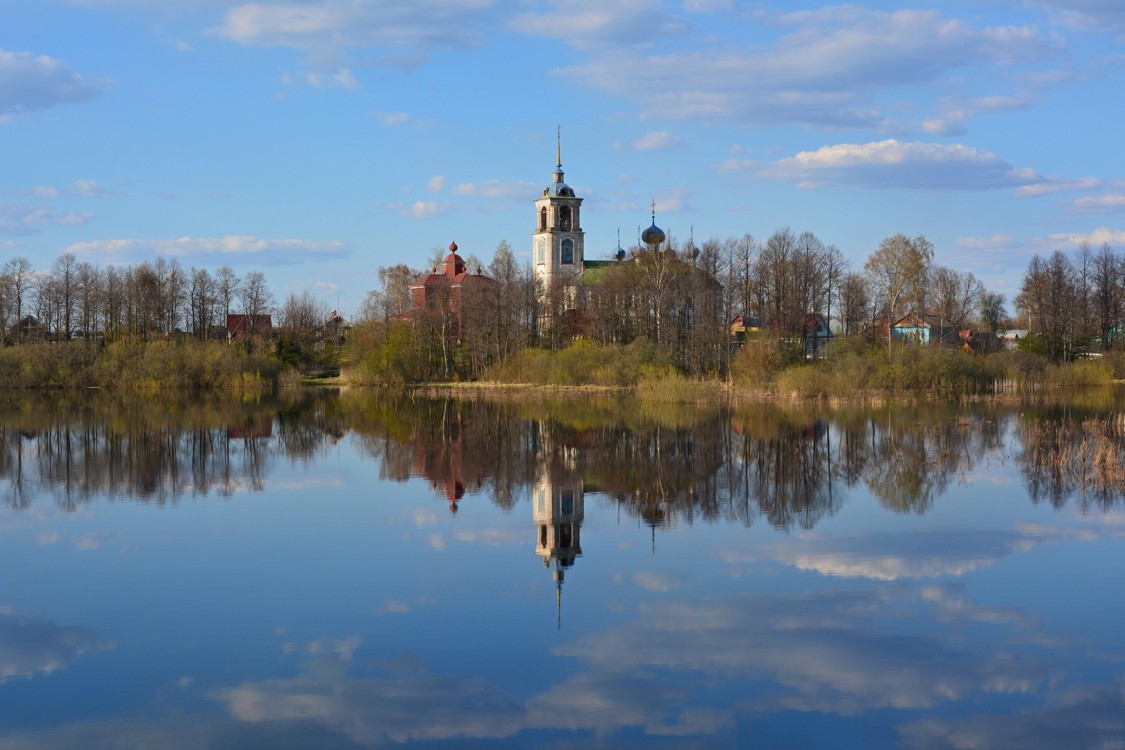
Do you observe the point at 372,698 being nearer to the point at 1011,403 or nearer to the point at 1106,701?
the point at 1106,701

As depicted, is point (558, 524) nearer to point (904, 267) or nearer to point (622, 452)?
point (622, 452)

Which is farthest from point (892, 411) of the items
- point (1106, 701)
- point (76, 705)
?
point (76, 705)

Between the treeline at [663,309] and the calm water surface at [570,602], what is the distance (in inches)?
1384

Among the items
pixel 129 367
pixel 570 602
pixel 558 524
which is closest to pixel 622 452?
pixel 558 524

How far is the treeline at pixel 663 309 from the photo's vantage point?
61.7 m

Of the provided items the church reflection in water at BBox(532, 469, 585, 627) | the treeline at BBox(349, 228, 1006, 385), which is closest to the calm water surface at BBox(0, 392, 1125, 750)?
the church reflection in water at BBox(532, 469, 585, 627)

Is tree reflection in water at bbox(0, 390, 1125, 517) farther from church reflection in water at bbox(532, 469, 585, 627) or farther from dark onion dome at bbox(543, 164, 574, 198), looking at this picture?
dark onion dome at bbox(543, 164, 574, 198)

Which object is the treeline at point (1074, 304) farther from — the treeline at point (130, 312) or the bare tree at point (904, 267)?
the treeline at point (130, 312)

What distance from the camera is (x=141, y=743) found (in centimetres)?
862

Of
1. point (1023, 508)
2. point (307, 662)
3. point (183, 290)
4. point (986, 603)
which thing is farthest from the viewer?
point (183, 290)

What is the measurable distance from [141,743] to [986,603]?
8.77 meters

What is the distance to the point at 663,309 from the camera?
202ft

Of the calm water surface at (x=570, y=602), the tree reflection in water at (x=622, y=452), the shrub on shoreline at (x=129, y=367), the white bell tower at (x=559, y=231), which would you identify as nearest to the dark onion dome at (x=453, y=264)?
the white bell tower at (x=559, y=231)

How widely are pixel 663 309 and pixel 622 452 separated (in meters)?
33.8
